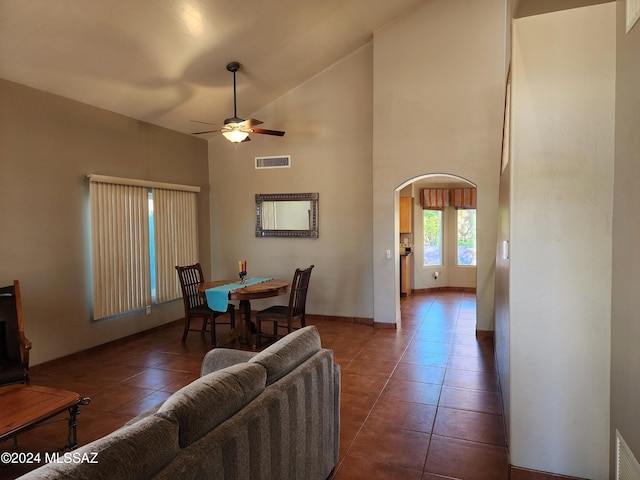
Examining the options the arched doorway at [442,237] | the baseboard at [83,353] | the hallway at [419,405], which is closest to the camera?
the hallway at [419,405]

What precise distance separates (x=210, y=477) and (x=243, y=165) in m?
5.78

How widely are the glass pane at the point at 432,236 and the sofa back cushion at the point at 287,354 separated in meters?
7.12

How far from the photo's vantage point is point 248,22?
4176 millimetres

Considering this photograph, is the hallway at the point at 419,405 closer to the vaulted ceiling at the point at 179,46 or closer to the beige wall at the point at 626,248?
the beige wall at the point at 626,248

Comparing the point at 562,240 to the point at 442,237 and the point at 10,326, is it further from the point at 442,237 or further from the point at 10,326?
the point at 442,237

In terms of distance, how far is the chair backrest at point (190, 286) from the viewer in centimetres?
507

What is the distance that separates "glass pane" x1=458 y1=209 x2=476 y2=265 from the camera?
9000 millimetres

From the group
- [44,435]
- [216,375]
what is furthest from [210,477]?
[44,435]

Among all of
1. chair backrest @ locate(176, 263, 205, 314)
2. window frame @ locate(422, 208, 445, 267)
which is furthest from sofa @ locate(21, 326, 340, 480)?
window frame @ locate(422, 208, 445, 267)

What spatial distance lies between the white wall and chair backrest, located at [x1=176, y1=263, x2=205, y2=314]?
4010 mm

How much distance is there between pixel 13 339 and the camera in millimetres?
3242

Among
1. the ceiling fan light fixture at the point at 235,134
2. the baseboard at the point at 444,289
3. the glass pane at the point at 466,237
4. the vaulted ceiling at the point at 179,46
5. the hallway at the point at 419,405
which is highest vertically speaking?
the vaulted ceiling at the point at 179,46

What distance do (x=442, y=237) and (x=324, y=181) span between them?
4.22 meters

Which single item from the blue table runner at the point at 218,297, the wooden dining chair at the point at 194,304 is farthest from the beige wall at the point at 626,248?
the wooden dining chair at the point at 194,304
